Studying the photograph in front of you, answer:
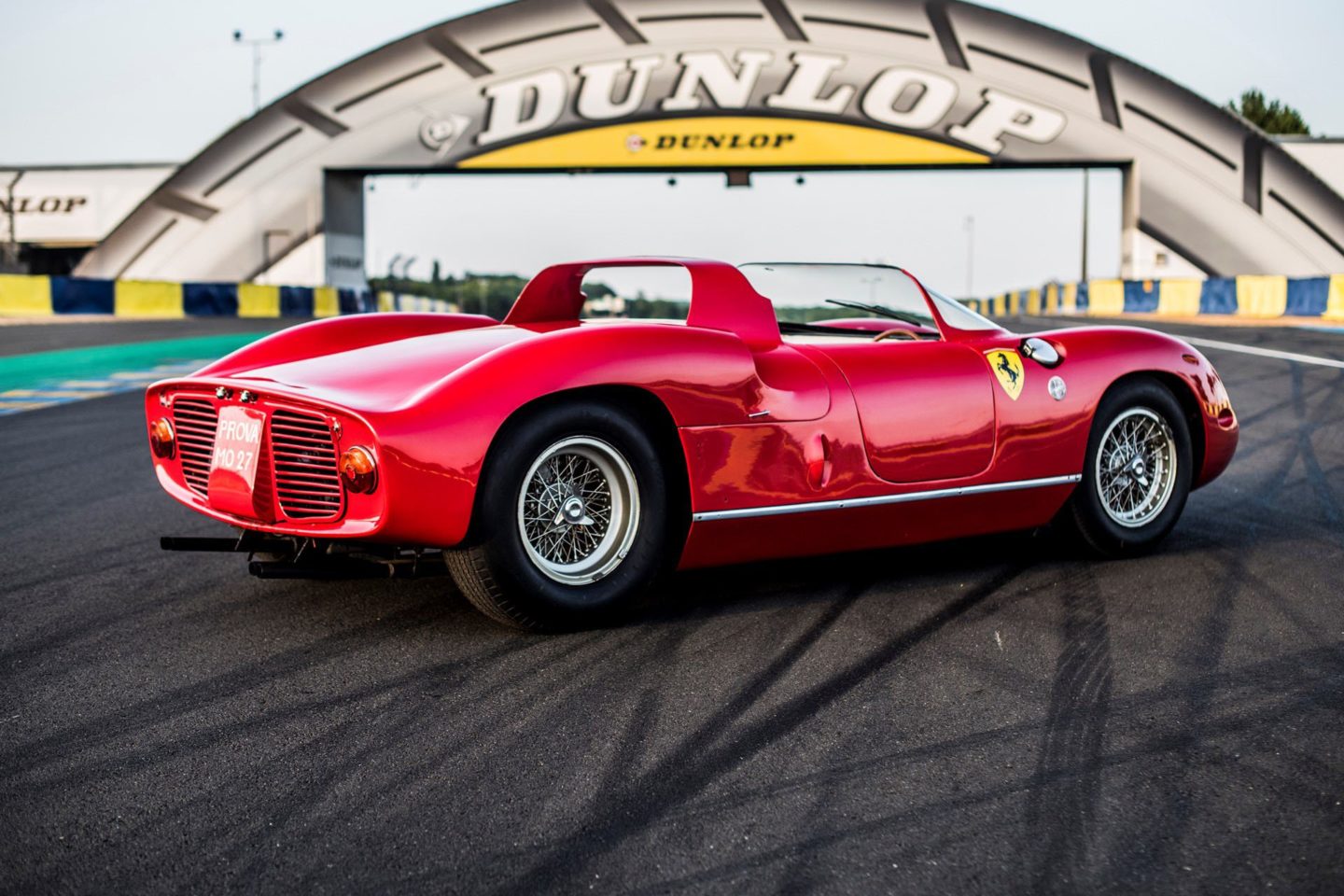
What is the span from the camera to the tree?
7162cm

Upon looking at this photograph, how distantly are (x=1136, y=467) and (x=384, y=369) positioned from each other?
2.84m

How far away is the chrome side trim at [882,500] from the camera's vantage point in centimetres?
391

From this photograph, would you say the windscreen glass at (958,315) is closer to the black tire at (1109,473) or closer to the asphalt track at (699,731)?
the black tire at (1109,473)

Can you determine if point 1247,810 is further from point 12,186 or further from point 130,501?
point 12,186

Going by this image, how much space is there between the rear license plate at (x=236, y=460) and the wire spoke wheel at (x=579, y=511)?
0.79 meters

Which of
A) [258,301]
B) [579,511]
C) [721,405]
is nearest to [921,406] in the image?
[721,405]

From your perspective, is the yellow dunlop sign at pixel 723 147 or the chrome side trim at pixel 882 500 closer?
the chrome side trim at pixel 882 500

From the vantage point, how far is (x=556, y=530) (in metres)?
3.72

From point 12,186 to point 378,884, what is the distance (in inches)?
2045

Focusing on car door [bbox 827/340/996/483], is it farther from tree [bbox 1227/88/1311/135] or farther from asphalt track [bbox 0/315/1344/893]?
tree [bbox 1227/88/1311/135]

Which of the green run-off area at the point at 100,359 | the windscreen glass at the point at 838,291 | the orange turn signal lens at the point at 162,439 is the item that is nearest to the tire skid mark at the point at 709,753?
the windscreen glass at the point at 838,291

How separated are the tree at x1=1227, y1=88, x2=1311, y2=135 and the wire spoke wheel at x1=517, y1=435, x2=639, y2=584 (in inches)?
2999

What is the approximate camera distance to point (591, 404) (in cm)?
371

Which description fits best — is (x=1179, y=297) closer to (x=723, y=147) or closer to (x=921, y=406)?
(x=723, y=147)
